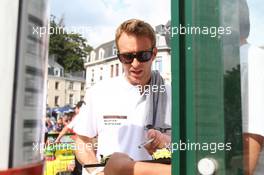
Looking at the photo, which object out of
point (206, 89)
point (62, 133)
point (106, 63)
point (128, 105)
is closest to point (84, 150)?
point (62, 133)

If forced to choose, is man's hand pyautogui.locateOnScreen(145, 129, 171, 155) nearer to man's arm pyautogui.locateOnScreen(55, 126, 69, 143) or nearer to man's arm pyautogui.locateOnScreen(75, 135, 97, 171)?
man's arm pyautogui.locateOnScreen(75, 135, 97, 171)

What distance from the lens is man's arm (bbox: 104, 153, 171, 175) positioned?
144cm

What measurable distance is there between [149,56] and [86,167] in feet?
1.77

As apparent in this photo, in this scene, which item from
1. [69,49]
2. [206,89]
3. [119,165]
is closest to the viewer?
[206,89]

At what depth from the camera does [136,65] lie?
1.68 meters

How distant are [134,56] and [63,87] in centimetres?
34

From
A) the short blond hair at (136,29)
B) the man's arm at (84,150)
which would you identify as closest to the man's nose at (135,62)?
the short blond hair at (136,29)

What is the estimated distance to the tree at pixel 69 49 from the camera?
1.53 meters

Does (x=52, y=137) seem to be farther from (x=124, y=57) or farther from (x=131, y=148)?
(x=124, y=57)

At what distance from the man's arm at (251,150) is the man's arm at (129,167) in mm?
322

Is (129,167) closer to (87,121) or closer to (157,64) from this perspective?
(87,121)

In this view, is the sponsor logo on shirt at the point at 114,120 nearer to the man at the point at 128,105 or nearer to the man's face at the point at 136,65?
the man at the point at 128,105

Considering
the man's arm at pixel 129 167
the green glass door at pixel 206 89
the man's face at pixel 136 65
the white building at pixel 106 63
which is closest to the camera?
the green glass door at pixel 206 89

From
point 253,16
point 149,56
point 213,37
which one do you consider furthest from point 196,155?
point 149,56
